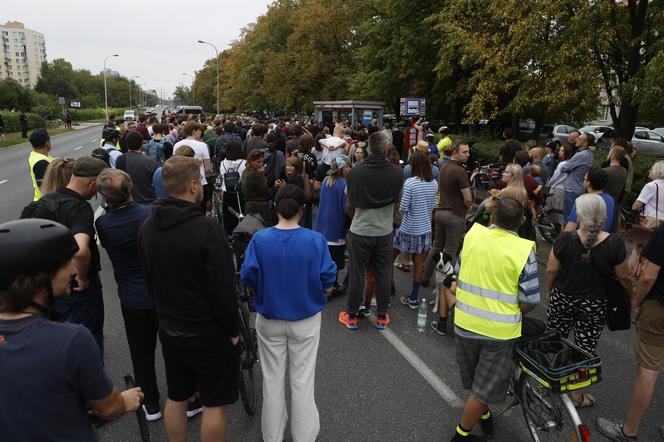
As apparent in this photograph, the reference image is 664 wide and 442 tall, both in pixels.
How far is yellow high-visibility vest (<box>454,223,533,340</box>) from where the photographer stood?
291 cm

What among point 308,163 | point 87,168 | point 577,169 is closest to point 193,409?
point 87,168

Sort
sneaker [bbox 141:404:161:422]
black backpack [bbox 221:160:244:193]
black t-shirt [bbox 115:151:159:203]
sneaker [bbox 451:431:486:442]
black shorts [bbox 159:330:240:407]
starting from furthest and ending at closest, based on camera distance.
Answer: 1. black backpack [bbox 221:160:244:193]
2. black t-shirt [bbox 115:151:159:203]
3. sneaker [bbox 141:404:161:422]
4. sneaker [bbox 451:431:486:442]
5. black shorts [bbox 159:330:240:407]

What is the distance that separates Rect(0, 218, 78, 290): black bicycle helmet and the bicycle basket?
2730mm

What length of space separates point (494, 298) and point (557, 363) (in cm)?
73

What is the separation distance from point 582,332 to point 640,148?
24.9m

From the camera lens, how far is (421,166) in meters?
5.38

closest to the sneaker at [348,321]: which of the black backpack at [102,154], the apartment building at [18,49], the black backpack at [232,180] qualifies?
the black backpack at [232,180]

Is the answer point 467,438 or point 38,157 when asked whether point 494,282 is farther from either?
point 38,157

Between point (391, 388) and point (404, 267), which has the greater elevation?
point (404, 267)

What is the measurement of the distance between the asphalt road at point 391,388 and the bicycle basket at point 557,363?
671 millimetres

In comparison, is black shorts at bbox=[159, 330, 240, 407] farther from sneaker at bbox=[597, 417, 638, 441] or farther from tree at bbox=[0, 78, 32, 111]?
tree at bbox=[0, 78, 32, 111]

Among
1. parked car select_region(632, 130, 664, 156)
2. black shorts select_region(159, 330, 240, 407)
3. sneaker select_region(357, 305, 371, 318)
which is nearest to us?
black shorts select_region(159, 330, 240, 407)

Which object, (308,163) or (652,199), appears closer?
(652,199)

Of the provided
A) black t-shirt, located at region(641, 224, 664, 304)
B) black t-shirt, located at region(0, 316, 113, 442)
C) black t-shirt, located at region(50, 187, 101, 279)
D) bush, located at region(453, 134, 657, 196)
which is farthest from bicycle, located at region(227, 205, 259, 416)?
bush, located at region(453, 134, 657, 196)
